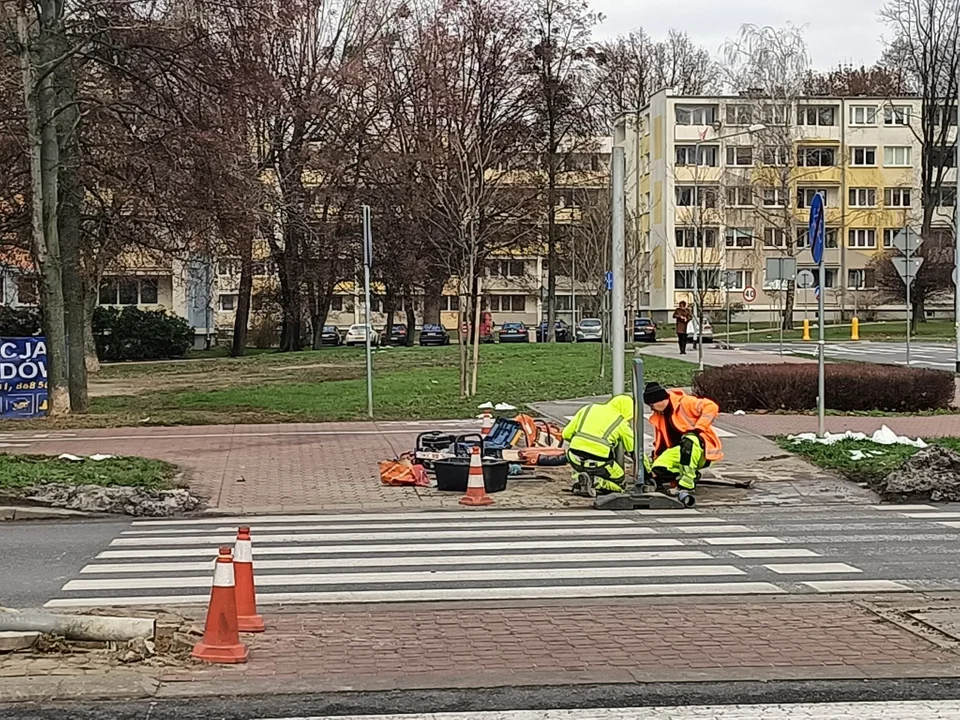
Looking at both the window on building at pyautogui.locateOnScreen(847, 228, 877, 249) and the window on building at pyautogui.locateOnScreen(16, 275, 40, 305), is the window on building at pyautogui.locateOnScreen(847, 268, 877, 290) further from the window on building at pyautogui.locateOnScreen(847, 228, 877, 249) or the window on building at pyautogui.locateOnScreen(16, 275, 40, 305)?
the window on building at pyautogui.locateOnScreen(16, 275, 40, 305)

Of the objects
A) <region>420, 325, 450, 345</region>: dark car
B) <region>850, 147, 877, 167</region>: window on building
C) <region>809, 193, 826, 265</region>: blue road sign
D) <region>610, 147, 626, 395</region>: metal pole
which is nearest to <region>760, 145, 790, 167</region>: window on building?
<region>850, 147, 877, 167</region>: window on building

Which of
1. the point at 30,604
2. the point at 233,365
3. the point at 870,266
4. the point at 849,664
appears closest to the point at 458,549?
the point at 30,604

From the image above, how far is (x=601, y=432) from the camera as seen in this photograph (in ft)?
43.1

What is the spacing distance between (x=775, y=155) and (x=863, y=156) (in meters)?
17.3

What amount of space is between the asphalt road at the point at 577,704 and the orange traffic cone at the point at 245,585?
129 cm

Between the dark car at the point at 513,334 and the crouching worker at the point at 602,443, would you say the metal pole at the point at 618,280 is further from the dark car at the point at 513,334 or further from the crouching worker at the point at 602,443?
the dark car at the point at 513,334

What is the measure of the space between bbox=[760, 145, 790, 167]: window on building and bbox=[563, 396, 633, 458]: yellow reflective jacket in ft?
194

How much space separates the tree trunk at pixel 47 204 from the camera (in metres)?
22.0

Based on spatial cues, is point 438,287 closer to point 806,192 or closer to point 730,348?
point 730,348

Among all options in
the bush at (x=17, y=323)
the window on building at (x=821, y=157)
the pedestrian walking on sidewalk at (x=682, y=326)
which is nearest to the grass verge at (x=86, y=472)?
the pedestrian walking on sidewalk at (x=682, y=326)

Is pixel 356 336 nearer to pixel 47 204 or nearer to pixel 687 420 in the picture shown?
pixel 47 204

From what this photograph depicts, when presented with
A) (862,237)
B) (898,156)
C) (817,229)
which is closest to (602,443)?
(817,229)

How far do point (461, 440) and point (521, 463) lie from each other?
→ 794 millimetres

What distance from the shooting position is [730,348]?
156ft
